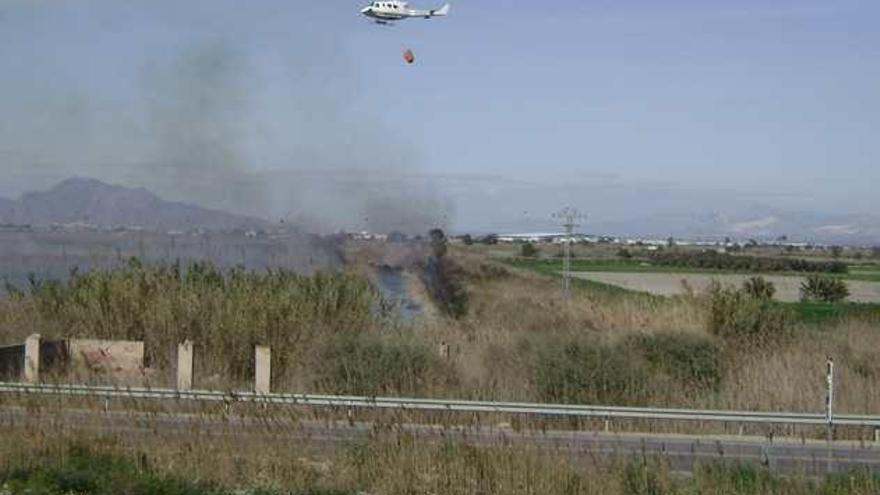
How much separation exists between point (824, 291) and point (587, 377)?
68.0m

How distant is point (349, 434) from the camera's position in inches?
691

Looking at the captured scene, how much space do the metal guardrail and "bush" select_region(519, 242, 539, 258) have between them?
141 meters

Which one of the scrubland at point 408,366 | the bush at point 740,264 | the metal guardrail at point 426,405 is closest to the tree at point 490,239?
the bush at point 740,264

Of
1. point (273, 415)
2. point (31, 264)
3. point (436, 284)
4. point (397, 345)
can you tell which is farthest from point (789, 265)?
point (273, 415)

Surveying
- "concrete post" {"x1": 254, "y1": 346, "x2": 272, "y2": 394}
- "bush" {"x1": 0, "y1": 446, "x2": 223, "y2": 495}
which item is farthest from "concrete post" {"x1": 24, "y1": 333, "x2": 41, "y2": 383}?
"bush" {"x1": 0, "y1": 446, "x2": 223, "y2": 495}

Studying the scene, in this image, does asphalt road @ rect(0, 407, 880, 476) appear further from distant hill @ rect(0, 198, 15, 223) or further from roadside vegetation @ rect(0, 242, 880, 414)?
distant hill @ rect(0, 198, 15, 223)

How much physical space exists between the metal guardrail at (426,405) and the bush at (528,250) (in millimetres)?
141287

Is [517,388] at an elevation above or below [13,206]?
below

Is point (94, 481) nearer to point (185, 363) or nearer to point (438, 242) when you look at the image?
point (185, 363)

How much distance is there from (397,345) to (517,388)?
3.00m

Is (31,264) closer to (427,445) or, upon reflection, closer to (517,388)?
(517,388)

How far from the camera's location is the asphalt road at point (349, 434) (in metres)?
15.3

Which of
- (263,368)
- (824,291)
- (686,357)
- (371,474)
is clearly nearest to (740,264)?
(824,291)

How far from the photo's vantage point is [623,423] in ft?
77.5
